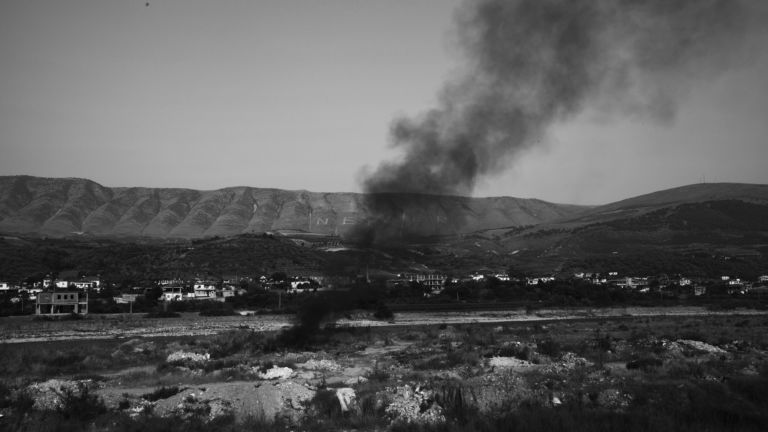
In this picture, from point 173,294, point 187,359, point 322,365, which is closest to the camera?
point 322,365

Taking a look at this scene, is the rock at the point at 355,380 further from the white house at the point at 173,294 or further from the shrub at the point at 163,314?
the white house at the point at 173,294

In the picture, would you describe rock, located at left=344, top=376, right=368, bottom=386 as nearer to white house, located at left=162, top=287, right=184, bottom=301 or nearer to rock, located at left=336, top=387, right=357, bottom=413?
rock, located at left=336, top=387, right=357, bottom=413

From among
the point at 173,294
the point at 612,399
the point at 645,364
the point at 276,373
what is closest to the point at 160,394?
the point at 276,373

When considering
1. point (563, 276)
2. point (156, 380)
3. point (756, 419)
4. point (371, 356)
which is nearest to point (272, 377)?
point (156, 380)

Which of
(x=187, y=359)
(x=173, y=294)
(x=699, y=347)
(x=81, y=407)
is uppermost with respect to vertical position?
(x=173, y=294)

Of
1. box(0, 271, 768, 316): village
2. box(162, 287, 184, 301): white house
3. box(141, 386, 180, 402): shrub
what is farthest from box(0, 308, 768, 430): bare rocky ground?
box(162, 287, 184, 301): white house

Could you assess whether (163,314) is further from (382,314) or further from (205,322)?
(382,314)
